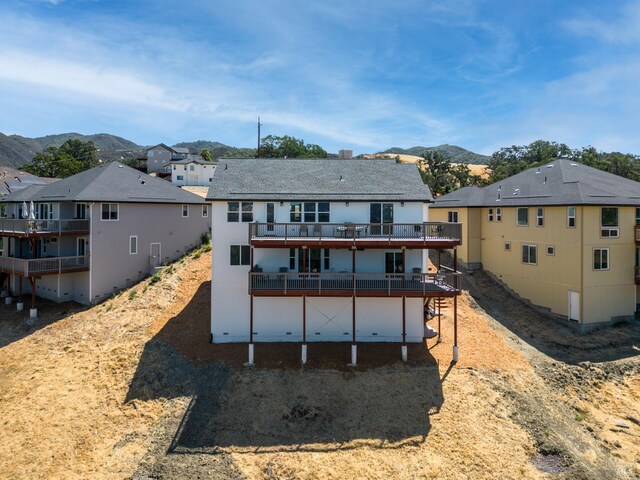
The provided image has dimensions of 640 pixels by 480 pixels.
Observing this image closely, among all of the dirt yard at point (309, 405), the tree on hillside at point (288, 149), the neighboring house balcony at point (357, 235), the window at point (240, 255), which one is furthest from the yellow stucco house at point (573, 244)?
the tree on hillside at point (288, 149)

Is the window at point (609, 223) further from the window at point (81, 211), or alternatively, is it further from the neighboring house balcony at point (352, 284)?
the window at point (81, 211)

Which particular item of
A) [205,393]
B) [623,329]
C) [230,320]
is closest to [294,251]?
[230,320]

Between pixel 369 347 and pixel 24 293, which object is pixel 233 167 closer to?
pixel 369 347

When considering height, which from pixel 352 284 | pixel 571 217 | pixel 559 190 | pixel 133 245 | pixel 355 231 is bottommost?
pixel 352 284

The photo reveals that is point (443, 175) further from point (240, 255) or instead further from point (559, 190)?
point (240, 255)

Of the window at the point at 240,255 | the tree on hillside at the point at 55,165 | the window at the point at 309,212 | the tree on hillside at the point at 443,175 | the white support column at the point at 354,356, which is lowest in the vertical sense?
the white support column at the point at 354,356

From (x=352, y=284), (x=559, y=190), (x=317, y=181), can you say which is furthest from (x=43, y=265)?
(x=559, y=190)
